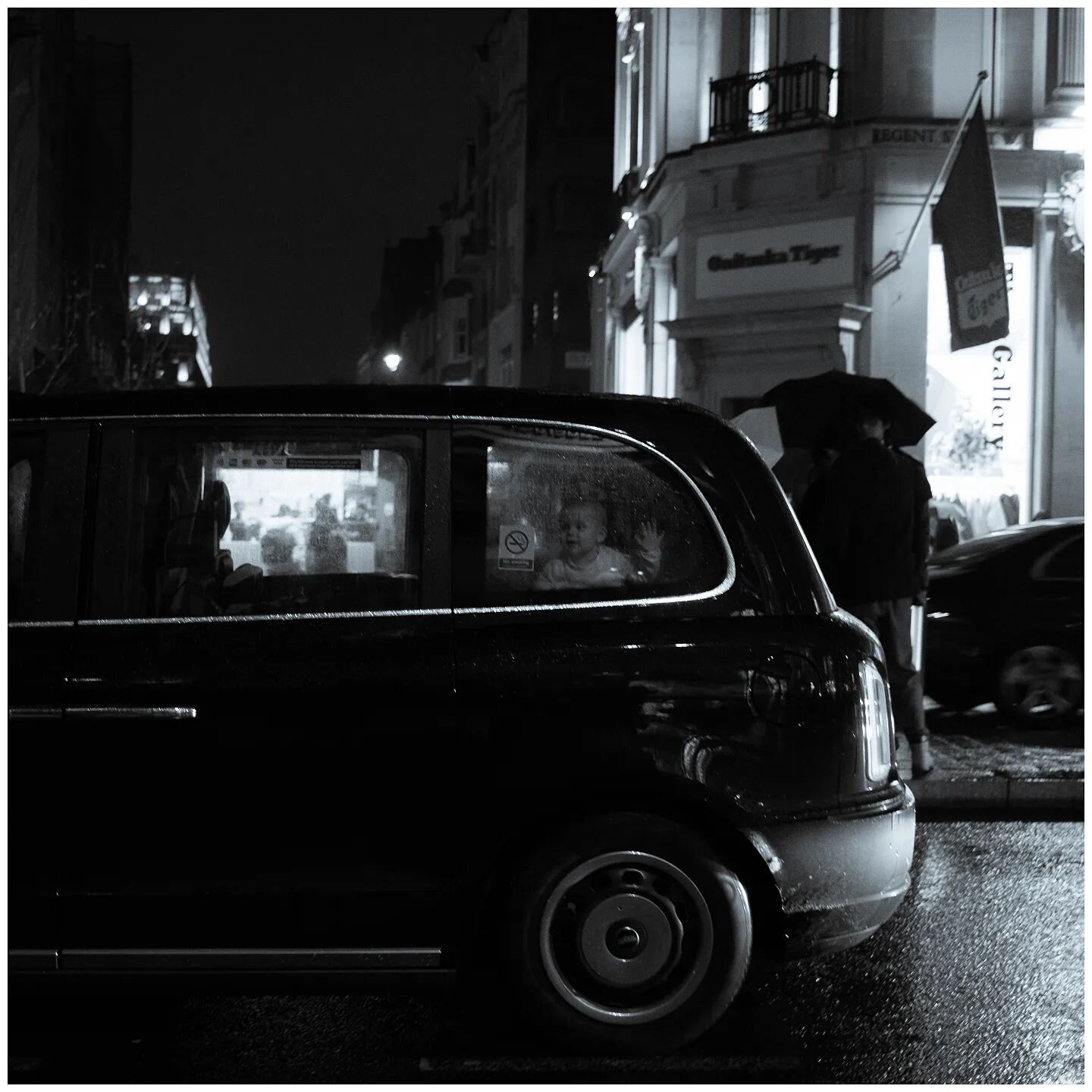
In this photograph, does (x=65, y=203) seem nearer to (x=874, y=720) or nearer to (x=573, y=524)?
(x=573, y=524)

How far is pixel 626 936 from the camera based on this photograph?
4.09m

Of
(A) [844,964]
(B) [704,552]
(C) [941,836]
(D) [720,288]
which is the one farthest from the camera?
(D) [720,288]

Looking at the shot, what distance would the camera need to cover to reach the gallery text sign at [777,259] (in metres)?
20.8

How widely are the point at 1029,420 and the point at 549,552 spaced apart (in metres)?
17.3

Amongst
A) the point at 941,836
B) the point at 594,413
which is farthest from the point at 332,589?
the point at 941,836

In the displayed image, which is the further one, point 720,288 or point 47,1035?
point 720,288

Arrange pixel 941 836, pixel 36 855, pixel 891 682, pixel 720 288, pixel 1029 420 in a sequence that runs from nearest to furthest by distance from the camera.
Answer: pixel 36 855 < pixel 941 836 < pixel 891 682 < pixel 1029 420 < pixel 720 288

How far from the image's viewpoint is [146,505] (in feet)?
13.7

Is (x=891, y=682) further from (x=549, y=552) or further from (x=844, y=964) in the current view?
(x=549, y=552)

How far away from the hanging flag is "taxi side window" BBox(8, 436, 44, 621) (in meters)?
14.9

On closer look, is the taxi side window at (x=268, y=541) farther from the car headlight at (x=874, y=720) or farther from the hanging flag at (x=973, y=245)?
the hanging flag at (x=973, y=245)

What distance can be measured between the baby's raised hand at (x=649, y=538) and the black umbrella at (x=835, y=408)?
6.21 m

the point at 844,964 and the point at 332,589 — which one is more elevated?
the point at 332,589

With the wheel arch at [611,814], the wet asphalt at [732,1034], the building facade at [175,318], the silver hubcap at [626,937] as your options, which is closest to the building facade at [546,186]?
the wet asphalt at [732,1034]
